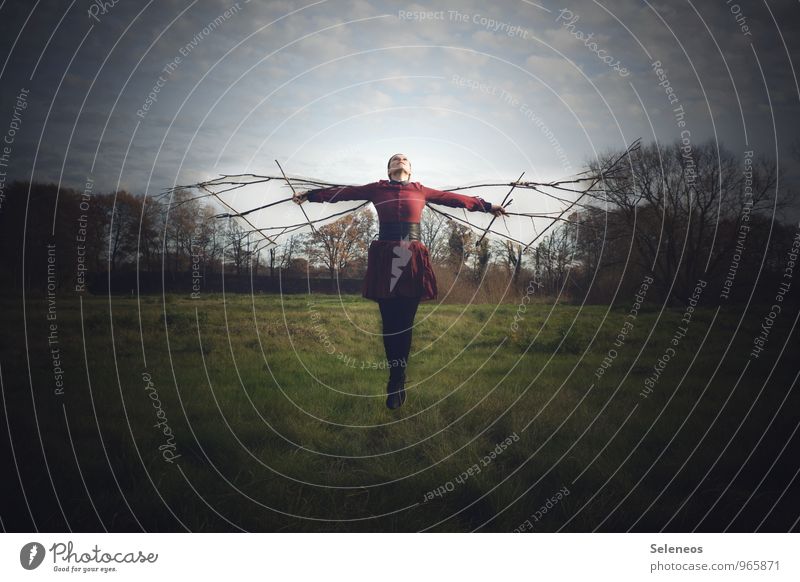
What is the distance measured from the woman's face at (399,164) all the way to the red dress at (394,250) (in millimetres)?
157

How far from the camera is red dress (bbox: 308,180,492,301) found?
12.7ft

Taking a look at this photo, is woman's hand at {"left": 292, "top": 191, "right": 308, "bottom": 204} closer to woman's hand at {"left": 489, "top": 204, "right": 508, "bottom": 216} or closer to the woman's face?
the woman's face

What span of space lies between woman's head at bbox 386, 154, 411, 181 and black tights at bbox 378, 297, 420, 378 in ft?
4.37

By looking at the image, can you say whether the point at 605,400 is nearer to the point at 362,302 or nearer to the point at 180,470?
the point at 362,302

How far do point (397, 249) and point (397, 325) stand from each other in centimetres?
82

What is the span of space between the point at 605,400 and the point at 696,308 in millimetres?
4168

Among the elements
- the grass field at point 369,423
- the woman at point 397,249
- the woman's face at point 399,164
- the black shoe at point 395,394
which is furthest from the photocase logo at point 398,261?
the grass field at point 369,423

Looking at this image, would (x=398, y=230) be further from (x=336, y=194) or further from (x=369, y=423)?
(x=369, y=423)

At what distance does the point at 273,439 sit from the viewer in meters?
3.76

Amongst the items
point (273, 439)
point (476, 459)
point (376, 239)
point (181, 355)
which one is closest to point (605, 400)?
point (476, 459)

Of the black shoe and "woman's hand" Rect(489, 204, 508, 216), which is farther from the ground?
"woman's hand" Rect(489, 204, 508, 216)

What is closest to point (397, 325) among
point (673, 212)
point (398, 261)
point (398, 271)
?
point (398, 271)
